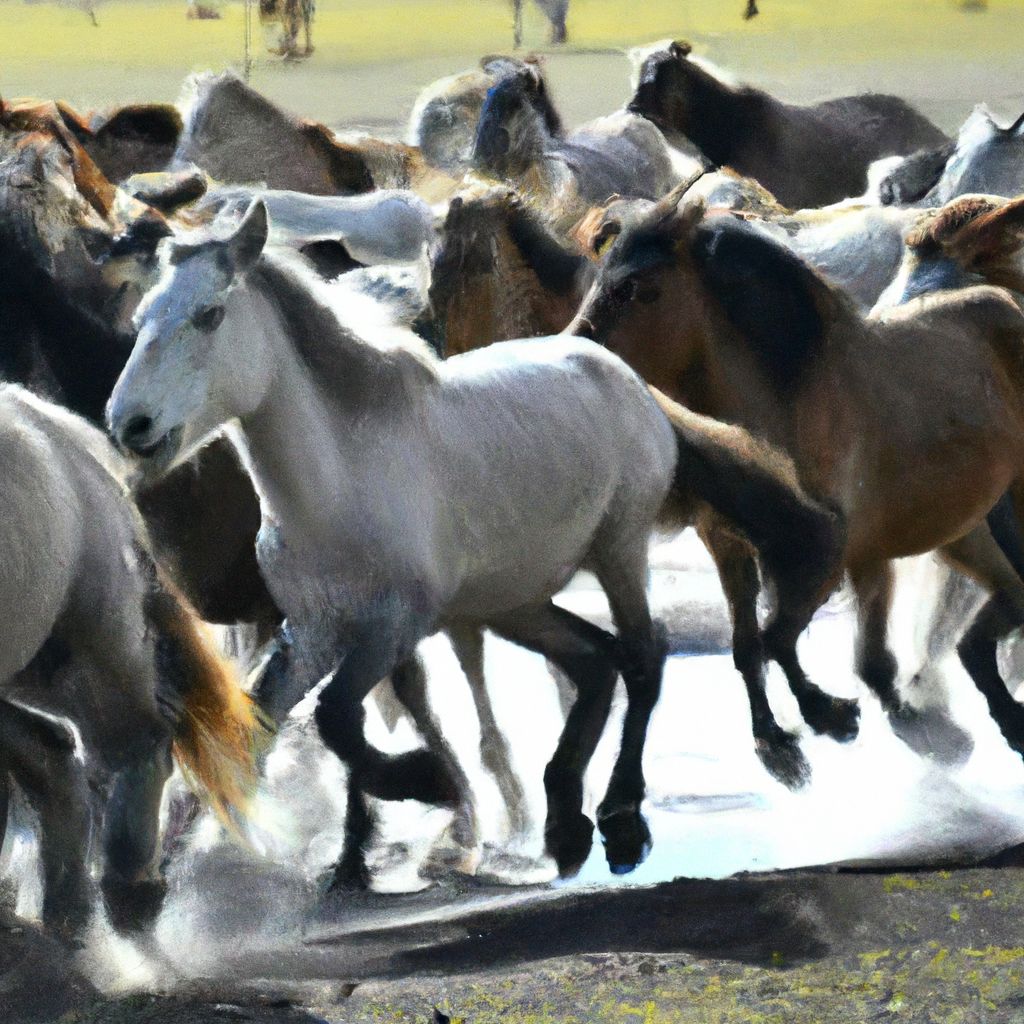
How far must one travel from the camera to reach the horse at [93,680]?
2.59 metres

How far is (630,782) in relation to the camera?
320cm

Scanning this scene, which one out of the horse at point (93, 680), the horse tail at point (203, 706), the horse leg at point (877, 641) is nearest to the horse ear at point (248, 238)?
the horse at point (93, 680)

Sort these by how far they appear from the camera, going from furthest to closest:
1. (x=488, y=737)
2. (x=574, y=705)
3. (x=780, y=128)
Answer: (x=780, y=128)
(x=488, y=737)
(x=574, y=705)

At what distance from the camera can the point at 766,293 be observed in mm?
3451

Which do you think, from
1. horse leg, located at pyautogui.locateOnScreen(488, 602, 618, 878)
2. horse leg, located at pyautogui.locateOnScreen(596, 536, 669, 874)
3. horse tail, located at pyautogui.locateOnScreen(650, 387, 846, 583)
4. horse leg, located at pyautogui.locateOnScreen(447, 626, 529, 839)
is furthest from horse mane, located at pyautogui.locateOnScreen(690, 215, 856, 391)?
horse leg, located at pyautogui.locateOnScreen(447, 626, 529, 839)

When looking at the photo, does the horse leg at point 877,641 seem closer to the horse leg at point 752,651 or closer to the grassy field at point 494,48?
the horse leg at point 752,651

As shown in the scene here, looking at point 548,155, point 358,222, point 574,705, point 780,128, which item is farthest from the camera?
point 780,128

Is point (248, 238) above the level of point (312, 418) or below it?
above

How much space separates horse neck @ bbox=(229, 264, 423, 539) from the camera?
273cm

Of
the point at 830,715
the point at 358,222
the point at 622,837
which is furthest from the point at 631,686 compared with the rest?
the point at 358,222

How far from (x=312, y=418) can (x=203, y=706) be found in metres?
0.47

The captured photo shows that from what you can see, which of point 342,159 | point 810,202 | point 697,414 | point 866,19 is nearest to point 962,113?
point 866,19

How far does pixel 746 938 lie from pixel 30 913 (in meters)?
1.15

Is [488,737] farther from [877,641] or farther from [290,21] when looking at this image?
[290,21]
